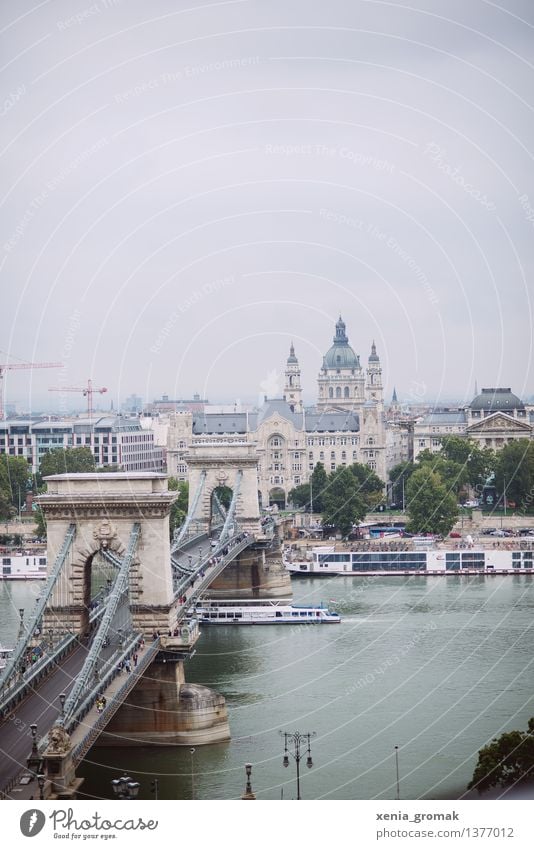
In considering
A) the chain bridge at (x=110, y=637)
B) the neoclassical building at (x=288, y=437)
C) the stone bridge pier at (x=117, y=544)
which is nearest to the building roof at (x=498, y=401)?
the neoclassical building at (x=288, y=437)

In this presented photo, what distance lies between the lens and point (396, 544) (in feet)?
104

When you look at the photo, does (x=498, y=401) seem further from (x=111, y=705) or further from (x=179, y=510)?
(x=111, y=705)

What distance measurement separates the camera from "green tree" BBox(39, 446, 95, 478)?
1426 inches

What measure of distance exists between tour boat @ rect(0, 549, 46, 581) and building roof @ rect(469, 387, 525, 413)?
19.4 meters

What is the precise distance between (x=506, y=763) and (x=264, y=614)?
11707 millimetres

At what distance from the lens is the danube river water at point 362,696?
1491cm

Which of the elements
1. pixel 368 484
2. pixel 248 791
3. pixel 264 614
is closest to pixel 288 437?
pixel 368 484

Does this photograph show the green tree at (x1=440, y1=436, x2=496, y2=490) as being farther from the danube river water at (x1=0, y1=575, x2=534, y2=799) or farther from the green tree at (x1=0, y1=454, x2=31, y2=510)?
the danube river water at (x1=0, y1=575, x2=534, y2=799)

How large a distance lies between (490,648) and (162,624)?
16.7ft

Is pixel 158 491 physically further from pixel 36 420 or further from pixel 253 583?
pixel 36 420

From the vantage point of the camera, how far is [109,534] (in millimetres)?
17344

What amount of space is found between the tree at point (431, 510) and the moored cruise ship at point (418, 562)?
265 centimetres

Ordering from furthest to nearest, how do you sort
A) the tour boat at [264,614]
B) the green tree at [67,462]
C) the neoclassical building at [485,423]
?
the neoclassical building at [485,423] → the green tree at [67,462] → the tour boat at [264,614]

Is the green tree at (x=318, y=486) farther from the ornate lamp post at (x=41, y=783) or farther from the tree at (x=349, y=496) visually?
the ornate lamp post at (x=41, y=783)
